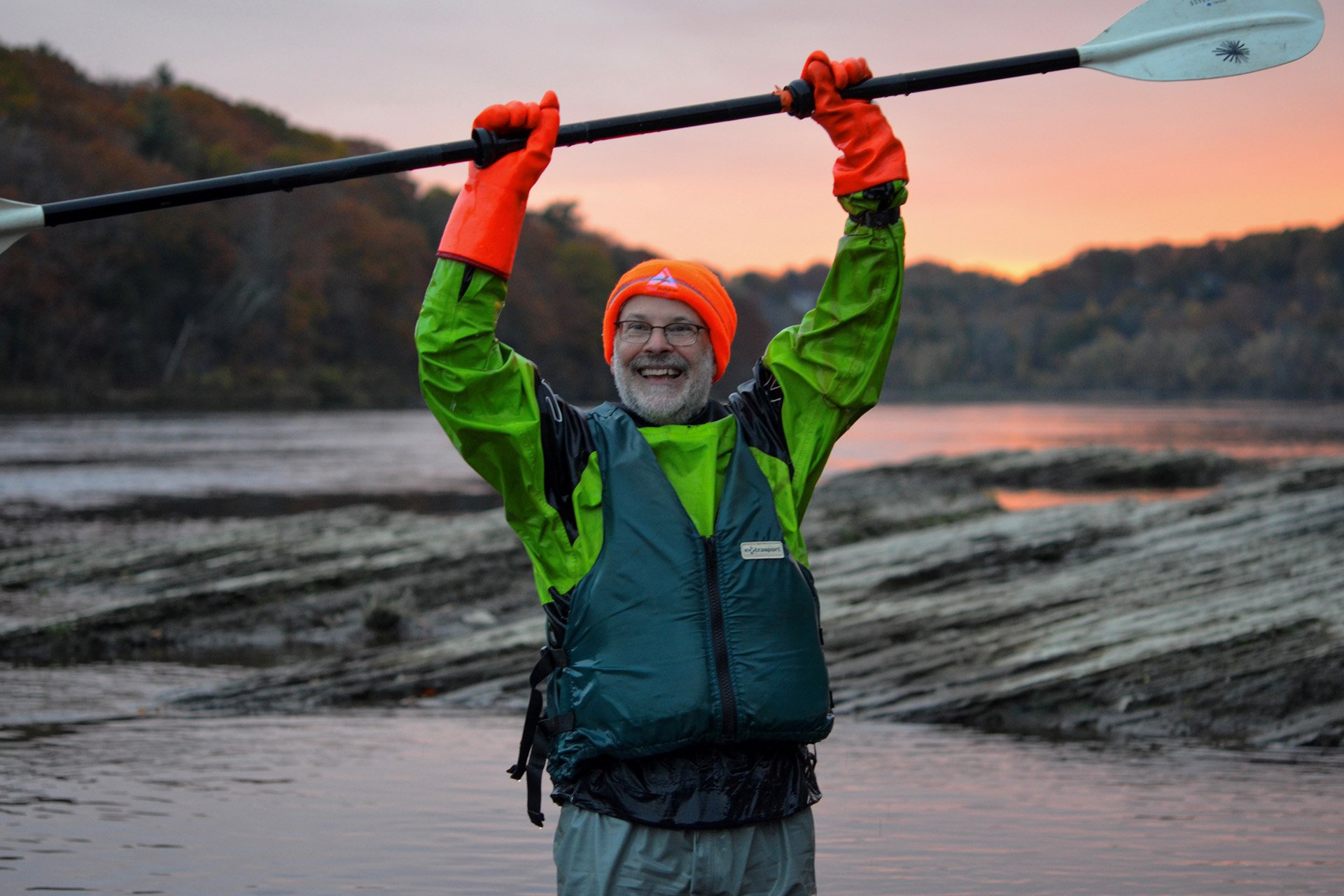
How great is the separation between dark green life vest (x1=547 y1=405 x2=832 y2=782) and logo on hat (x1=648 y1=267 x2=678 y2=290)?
0.48 m

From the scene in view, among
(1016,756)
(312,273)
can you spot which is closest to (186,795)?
(1016,756)

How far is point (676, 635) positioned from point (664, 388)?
669 mm

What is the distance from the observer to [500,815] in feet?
24.2

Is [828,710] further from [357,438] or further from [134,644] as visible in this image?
[357,438]

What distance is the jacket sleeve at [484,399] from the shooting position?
11.6 feet

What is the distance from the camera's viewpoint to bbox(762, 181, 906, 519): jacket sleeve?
12.5ft

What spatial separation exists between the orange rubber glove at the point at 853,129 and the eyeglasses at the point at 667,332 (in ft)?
1.80

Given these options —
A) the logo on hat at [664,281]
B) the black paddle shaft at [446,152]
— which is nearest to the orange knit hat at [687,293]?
the logo on hat at [664,281]

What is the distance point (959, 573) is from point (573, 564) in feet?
34.0

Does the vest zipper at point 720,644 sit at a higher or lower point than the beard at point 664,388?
lower

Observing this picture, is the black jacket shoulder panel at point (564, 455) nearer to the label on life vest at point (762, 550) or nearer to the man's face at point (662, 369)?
the man's face at point (662, 369)

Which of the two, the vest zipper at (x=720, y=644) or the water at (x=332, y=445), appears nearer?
the vest zipper at (x=720, y=644)

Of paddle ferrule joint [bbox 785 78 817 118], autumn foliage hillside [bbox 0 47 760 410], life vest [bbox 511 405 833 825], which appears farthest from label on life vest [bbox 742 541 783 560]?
autumn foliage hillside [bbox 0 47 760 410]

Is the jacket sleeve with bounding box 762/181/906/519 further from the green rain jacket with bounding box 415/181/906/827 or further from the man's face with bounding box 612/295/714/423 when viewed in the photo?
the man's face with bounding box 612/295/714/423
